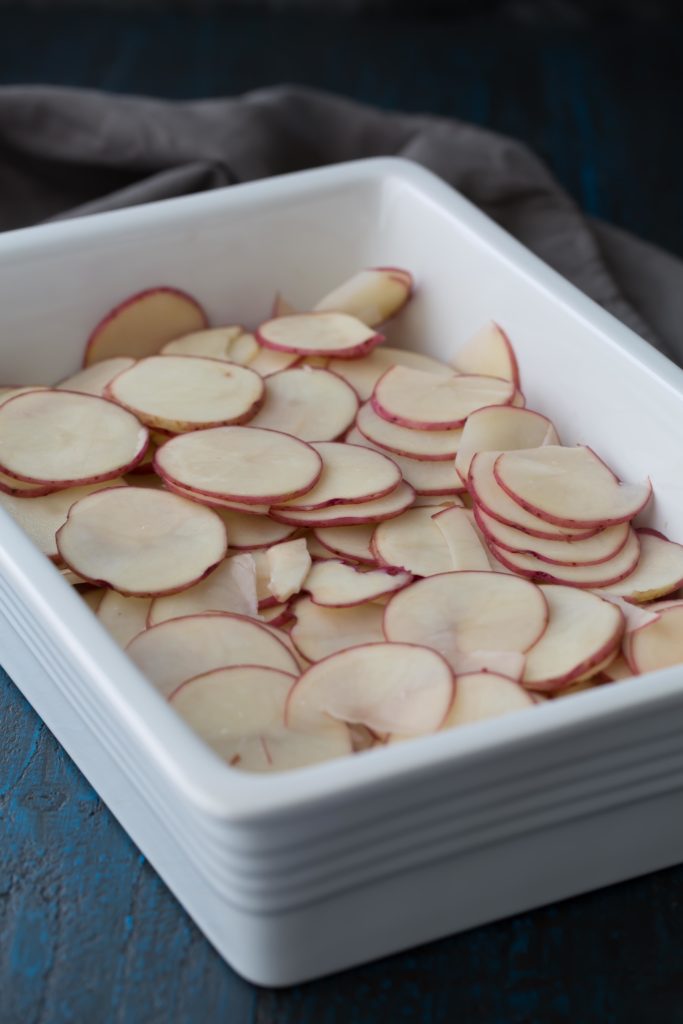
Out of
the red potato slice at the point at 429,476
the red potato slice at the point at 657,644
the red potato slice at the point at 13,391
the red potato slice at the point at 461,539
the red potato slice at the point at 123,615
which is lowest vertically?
the red potato slice at the point at 13,391

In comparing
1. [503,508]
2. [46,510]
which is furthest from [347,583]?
[46,510]

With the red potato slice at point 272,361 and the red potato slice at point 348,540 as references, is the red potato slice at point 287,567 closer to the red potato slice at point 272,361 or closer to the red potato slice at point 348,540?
the red potato slice at point 348,540

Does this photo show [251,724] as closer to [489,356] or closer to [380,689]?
[380,689]

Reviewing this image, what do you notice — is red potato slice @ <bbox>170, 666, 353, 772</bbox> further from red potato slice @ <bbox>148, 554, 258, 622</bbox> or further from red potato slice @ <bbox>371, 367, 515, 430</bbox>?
red potato slice @ <bbox>371, 367, 515, 430</bbox>

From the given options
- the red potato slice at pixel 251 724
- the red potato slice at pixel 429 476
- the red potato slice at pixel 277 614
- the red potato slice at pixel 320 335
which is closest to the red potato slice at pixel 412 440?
the red potato slice at pixel 429 476

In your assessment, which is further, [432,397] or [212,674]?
[432,397]
